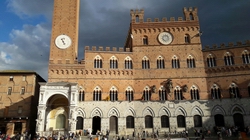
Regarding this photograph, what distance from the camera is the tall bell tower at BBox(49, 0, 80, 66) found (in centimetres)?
3044

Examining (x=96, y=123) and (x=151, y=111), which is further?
(x=151, y=111)

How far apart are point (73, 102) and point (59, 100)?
447 cm

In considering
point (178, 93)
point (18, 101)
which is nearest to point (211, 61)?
point (178, 93)

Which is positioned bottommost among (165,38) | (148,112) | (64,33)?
(148,112)

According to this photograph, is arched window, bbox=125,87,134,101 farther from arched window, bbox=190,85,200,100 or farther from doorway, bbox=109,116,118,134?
arched window, bbox=190,85,200,100

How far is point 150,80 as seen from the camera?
3059 centimetres

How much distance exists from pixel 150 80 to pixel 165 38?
738cm

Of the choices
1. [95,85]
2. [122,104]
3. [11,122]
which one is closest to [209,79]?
[122,104]

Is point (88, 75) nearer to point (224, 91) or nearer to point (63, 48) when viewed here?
point (63, 48)

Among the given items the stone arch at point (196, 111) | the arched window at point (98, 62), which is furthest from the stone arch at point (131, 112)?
the stone arch at point (196, 111)

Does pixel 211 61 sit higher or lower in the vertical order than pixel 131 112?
higher

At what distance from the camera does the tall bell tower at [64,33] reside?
1198 inches

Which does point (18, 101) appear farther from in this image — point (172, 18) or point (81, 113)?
point (172, 18)

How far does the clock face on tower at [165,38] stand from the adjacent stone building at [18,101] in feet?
66.2
